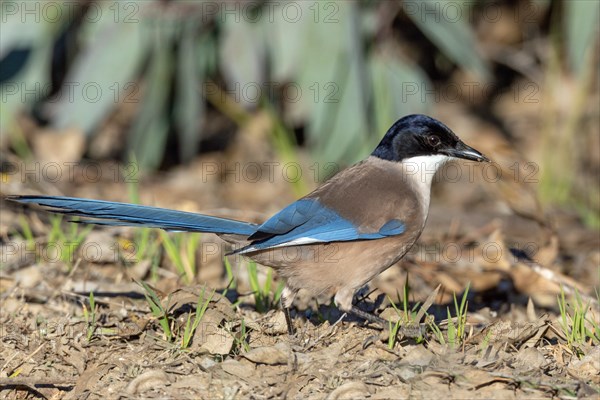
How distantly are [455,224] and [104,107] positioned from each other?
313 centimetres

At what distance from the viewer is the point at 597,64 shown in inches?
358

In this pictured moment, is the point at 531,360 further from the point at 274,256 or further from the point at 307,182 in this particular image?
the point at 307,182

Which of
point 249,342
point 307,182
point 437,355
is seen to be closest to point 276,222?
point 249,342

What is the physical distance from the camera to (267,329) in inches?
181

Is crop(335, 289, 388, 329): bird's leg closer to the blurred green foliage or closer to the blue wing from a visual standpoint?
the blue wing

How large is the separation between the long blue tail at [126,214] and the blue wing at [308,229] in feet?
0.48

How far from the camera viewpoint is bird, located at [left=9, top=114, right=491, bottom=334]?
15.0 feet

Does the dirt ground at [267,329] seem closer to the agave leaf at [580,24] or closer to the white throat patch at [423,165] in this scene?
the white throat patch at [423,165]

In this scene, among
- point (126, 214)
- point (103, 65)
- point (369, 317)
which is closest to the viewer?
point (126, 214)

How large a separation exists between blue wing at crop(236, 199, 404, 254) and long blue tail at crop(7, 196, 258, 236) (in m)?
0.15

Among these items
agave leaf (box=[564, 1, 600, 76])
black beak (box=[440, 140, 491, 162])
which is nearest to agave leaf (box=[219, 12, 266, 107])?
agave leaf (box=[564, 1, 600, 76])

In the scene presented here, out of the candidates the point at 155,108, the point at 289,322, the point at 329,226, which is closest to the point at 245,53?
the point at 155,108

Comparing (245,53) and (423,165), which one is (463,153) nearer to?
(423,165)

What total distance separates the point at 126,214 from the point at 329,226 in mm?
1028
